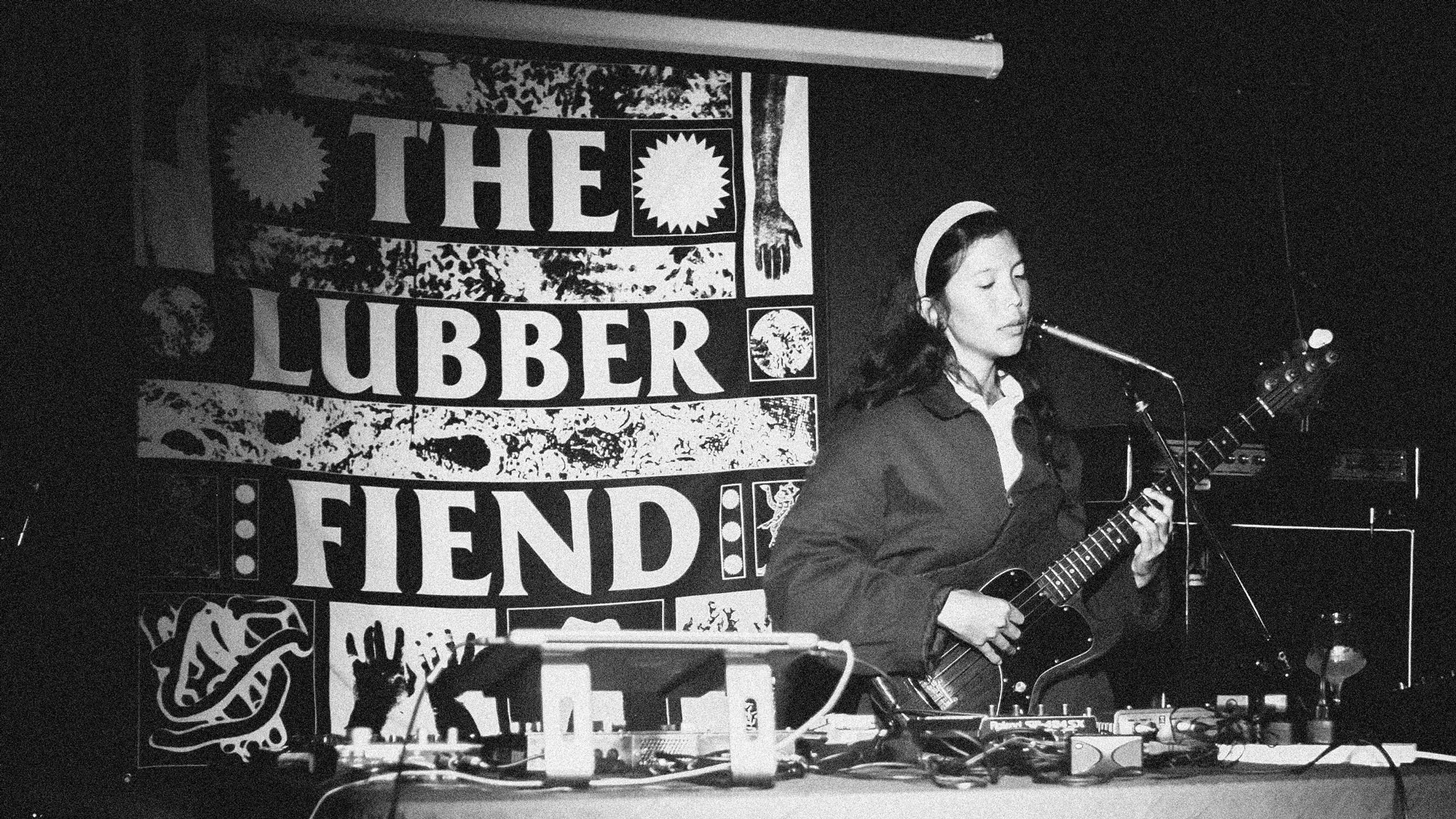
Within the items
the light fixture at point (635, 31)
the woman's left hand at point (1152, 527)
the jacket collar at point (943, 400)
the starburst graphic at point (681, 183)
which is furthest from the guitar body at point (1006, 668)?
the light fixture at point (635, 31)

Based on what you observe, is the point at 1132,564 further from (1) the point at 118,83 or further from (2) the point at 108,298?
(1) the point at 118,83

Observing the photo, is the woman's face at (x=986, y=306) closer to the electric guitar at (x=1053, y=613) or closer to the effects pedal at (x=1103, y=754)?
the electric guitar at (x=1053, y=613)

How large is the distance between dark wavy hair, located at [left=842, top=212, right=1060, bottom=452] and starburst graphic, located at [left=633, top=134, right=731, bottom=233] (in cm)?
73

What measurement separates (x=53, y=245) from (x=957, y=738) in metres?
2.98

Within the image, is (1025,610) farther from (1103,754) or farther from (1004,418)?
(1103,754)

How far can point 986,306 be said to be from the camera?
3328mm

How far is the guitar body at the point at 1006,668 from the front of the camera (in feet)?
9.73

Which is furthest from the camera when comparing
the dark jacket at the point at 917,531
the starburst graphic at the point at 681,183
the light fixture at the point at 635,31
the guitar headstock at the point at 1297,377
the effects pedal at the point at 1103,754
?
the starburst graphic at the point at 681,183

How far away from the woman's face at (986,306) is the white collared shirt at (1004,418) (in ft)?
0.33

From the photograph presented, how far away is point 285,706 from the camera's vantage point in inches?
138

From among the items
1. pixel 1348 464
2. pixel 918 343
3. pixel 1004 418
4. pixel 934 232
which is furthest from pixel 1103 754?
pixel 1348 464

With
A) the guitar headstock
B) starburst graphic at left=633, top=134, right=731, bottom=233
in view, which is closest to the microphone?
the guitar headstock

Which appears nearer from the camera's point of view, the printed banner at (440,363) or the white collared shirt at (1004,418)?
the white collared shirt at (1004,418)

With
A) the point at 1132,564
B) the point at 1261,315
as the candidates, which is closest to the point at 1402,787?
the point at 1132,564
